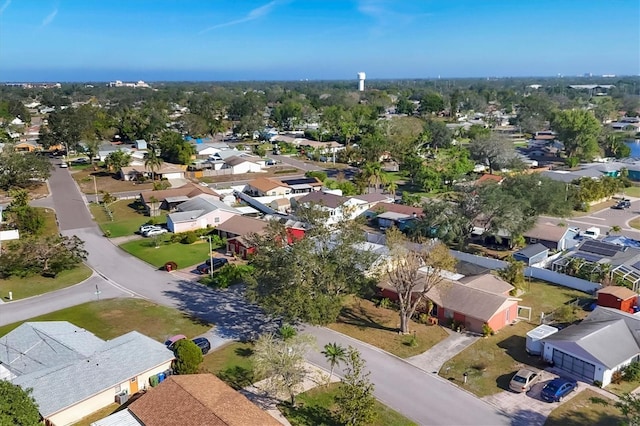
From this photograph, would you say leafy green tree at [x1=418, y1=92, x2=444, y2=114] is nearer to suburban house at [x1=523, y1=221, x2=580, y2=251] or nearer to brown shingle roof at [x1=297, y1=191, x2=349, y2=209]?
brown shingle roof at [x1=297, y1=191, x2=349, y2=209]

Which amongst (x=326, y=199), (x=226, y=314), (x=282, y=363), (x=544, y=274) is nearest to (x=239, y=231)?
(x=326, y=199)

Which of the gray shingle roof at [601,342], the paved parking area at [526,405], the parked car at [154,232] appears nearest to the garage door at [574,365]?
the gray shingle roof at [601,342]

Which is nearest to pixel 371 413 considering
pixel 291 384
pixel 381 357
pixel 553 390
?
pixel 291 384

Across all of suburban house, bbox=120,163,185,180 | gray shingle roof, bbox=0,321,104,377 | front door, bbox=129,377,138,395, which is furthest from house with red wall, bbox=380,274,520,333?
suburban house, bbox=120,163,185,180

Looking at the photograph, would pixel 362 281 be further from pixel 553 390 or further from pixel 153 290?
pixel 153 290

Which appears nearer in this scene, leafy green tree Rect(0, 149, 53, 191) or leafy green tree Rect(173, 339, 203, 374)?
leafy green tree Rect(173, 339, 203, 374)

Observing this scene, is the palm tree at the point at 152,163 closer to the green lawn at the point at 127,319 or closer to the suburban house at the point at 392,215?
the suburban house at the point at 392,215

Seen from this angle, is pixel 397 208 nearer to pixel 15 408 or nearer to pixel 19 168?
pixel 15 408
